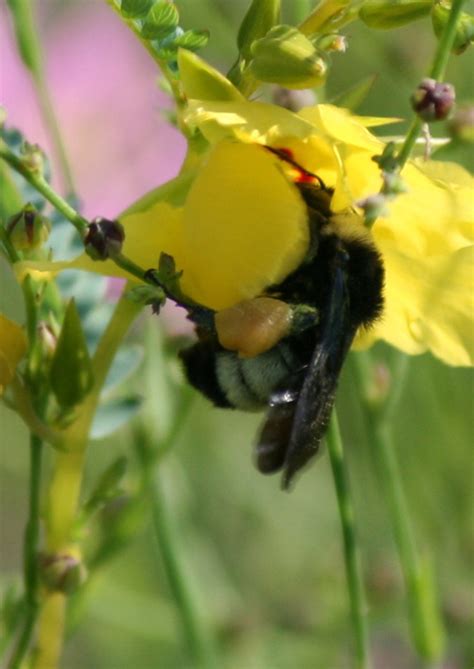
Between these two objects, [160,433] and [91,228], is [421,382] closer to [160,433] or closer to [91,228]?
[160,433]

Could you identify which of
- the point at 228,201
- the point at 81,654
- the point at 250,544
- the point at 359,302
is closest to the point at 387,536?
the point at 250,544

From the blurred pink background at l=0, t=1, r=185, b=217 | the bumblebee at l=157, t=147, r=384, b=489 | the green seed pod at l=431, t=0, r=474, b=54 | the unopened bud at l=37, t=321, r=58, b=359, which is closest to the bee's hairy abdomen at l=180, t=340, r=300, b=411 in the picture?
the bumblebee at l=157, t=147, r=384, b=489

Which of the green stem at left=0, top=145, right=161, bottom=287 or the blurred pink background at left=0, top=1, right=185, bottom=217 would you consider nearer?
the green stem at left=0, top=145, right=161, bottom=287

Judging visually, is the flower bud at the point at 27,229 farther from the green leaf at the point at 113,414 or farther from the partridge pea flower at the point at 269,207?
the green leaf at the point at 113,414

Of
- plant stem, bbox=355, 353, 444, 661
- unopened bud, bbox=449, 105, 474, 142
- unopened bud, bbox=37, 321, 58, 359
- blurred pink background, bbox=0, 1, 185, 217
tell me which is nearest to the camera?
unopened bud, bbox=37, 321, 58, 359

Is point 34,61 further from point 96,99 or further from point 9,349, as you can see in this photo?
point 96,99

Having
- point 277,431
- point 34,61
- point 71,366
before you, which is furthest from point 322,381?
point 34,61

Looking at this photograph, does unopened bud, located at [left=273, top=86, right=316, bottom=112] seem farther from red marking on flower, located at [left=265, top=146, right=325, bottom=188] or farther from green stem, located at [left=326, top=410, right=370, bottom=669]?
green stem, located at [left=326, top=410, right=370, bottom=669]
